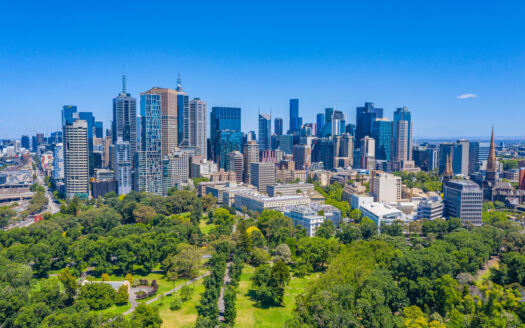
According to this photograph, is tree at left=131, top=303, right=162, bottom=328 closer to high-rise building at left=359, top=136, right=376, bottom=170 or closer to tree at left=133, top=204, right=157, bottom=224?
tree at left=133, top=204, right=157, bottom=224

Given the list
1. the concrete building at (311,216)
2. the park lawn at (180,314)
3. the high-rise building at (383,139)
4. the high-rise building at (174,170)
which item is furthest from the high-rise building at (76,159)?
the high-rise building at (383,139)

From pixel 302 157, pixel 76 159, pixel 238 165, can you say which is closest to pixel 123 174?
pixel 76 159

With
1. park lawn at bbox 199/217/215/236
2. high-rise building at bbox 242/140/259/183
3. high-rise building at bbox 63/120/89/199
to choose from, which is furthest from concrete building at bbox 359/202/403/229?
high-rise building at bbox 63/120/89/199

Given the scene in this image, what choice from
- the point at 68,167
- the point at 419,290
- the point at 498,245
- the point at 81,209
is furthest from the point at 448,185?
the point at 68,167

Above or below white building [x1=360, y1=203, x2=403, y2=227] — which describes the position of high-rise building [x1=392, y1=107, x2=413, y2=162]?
above

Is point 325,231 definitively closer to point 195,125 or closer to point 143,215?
point 143,215

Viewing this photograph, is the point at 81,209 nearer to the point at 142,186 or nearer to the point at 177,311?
the point at 142,186
